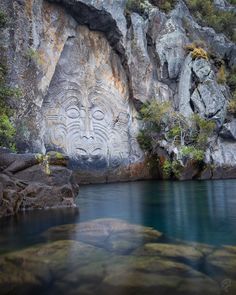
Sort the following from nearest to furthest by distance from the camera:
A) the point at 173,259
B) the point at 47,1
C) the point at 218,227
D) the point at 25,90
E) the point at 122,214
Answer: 1. the point at 173,259
2. the point at 218,227
3. the point at 122,214
4. the point at 25,90
5. the point at 47,1

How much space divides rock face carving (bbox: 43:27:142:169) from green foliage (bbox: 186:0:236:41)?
15.3m

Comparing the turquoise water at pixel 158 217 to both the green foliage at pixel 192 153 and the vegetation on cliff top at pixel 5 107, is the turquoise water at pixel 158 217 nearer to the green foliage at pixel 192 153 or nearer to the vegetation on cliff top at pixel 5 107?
the vegetation on cliff top at pixel 5 107

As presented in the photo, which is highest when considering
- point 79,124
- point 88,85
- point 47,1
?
point 47,1

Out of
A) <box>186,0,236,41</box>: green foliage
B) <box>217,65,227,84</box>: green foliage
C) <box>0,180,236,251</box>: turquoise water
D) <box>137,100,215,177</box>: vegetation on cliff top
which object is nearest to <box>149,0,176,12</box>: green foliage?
<box>186,0,236,41</box>: green foliage

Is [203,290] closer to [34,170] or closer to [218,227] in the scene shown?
[218,227]

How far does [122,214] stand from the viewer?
13414 mm

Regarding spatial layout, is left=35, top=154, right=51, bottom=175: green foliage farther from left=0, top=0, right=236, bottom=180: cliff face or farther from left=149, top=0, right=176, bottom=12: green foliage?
left=149, top=0, right=176, bottom=12: green foliage

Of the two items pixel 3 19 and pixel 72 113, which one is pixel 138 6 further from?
pixel 3 19

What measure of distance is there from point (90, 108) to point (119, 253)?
24899 mm

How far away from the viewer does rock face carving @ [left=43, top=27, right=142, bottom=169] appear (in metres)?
30.4

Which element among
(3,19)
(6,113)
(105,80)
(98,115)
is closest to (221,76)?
(105,80)

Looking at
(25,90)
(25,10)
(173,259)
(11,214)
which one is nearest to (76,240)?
(173,259)

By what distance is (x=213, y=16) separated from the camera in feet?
140

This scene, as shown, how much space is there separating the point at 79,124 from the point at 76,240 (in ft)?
74.7
